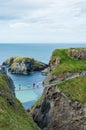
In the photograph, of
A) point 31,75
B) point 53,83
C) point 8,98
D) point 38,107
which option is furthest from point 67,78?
point 31,75

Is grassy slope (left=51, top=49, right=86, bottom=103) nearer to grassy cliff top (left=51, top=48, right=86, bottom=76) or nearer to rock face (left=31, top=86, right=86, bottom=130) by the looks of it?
grassy cliff top (left=51, top=48, right=86, bottom=76)

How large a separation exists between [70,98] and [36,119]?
12540 mm

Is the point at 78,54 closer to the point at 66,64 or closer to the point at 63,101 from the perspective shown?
the point at 66,64

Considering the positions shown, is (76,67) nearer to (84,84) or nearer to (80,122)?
(84,84)

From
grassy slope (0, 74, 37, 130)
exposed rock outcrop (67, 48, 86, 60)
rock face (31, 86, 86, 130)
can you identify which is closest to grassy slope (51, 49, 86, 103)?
exposed rock outcrop (67, 48, 86, 60)

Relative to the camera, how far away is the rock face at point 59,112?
83812 mm

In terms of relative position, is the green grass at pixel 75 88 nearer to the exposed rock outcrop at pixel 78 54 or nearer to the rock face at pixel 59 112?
the rock face at pixel 59 112

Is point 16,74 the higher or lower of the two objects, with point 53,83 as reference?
lower

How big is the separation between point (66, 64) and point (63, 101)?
17.8 metres

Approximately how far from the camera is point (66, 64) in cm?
10238

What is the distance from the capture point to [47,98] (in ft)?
298

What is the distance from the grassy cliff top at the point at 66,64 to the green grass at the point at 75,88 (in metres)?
6.16

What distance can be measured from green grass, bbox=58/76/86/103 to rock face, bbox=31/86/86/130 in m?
1.21

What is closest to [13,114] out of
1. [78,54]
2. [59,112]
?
[59,112]
